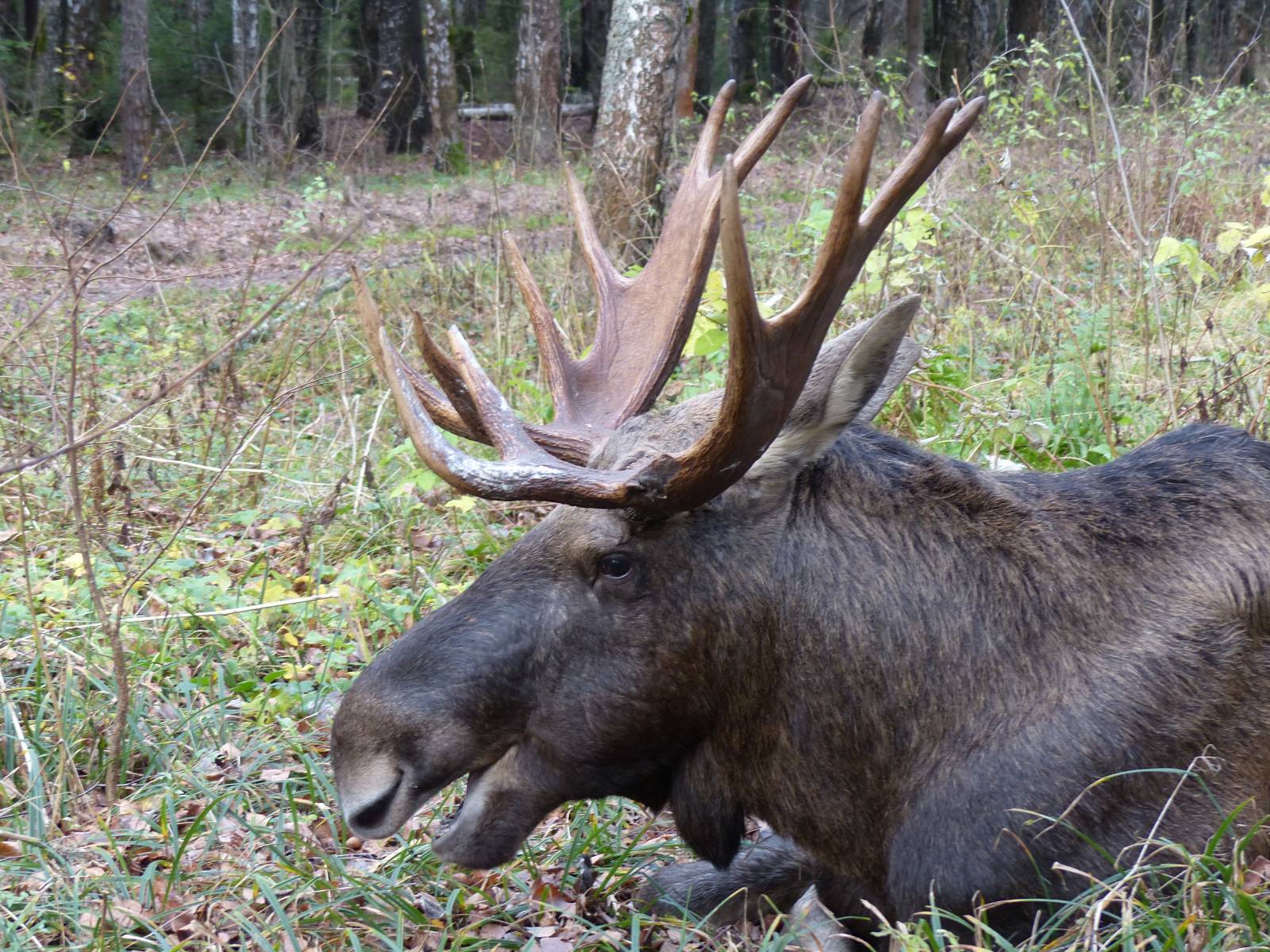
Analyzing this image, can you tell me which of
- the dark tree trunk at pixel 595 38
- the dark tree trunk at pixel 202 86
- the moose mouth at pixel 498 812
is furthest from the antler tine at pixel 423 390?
the dark tree trunk at pixel 595 38

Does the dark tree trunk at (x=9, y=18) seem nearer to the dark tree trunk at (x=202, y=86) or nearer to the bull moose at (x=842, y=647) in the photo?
the dark tree trunk at (x=202, y=86)

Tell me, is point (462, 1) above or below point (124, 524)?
above

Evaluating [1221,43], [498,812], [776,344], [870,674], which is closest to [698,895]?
[498,812]

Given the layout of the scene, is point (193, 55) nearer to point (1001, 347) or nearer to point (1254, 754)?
point (1001, 347)

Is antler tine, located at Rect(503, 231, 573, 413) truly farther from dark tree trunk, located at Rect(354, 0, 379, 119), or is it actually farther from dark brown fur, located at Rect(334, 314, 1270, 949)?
dark tree trunk, located at Rect(354, 0, 379, 119)

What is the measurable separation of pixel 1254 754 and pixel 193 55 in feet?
96.9

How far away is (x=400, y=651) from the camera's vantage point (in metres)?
3.12

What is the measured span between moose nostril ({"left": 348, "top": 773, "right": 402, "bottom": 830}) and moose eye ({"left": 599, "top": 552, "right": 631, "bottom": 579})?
67 cm

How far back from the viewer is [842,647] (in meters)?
3.08

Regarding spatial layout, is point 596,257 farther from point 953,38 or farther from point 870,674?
point 953,38

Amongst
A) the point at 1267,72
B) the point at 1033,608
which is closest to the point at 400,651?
the point at 1033,608

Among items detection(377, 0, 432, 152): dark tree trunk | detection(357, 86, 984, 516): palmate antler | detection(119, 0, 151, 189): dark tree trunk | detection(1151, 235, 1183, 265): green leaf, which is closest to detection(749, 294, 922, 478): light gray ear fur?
detection(357, 86, 984, 516): palmate antler

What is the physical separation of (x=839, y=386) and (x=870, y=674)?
68 cm

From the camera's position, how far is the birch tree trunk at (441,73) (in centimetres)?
2336
